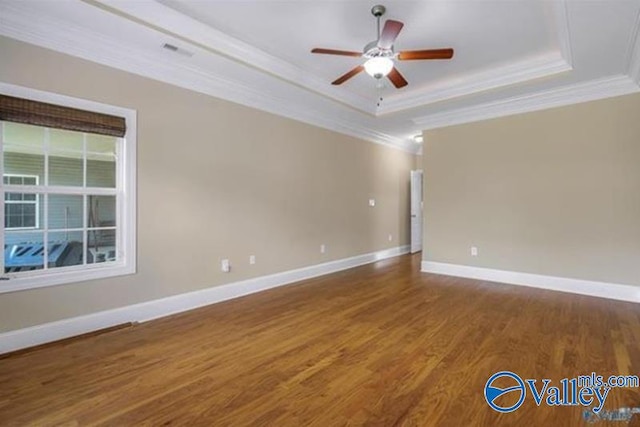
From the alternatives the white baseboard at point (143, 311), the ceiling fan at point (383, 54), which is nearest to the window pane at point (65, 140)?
the white baseboard at point (143, 311)

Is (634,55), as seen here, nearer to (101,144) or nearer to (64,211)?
(101,144)

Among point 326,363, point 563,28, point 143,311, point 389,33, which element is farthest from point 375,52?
point 143,311

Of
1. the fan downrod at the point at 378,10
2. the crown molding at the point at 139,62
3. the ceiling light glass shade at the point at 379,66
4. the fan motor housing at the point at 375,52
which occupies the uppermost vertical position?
the fan downrod at the point at 378,10

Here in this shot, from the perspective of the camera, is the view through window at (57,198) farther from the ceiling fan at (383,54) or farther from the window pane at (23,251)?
the ceiling fan at (383,54)

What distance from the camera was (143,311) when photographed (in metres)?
3.24

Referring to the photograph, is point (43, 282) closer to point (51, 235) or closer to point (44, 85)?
point (51, 235)

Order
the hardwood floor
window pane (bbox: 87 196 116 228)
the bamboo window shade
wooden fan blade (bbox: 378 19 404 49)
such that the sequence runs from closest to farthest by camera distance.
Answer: the hardwood floor < wooden fan blade (bbox: 378 19 404 49) < the bamboo window shade < window pane (bbox: 87 196 116 228)

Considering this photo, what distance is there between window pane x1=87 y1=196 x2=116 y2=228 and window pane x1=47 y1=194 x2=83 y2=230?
0.26 feet

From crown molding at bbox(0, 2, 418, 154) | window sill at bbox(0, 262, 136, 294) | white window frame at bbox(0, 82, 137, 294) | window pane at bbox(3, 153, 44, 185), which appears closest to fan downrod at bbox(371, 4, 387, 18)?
crown molding at bbox(0, 2, 418, 154)

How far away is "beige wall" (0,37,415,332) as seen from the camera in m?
2.76

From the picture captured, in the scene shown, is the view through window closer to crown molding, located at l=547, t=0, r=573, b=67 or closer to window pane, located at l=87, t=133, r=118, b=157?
window pane, located at l=87, t=133, r=118, b=157

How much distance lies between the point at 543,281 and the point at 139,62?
5806 mm

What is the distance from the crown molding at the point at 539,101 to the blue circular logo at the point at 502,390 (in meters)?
3.87

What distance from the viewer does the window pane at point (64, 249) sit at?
2816 mm
